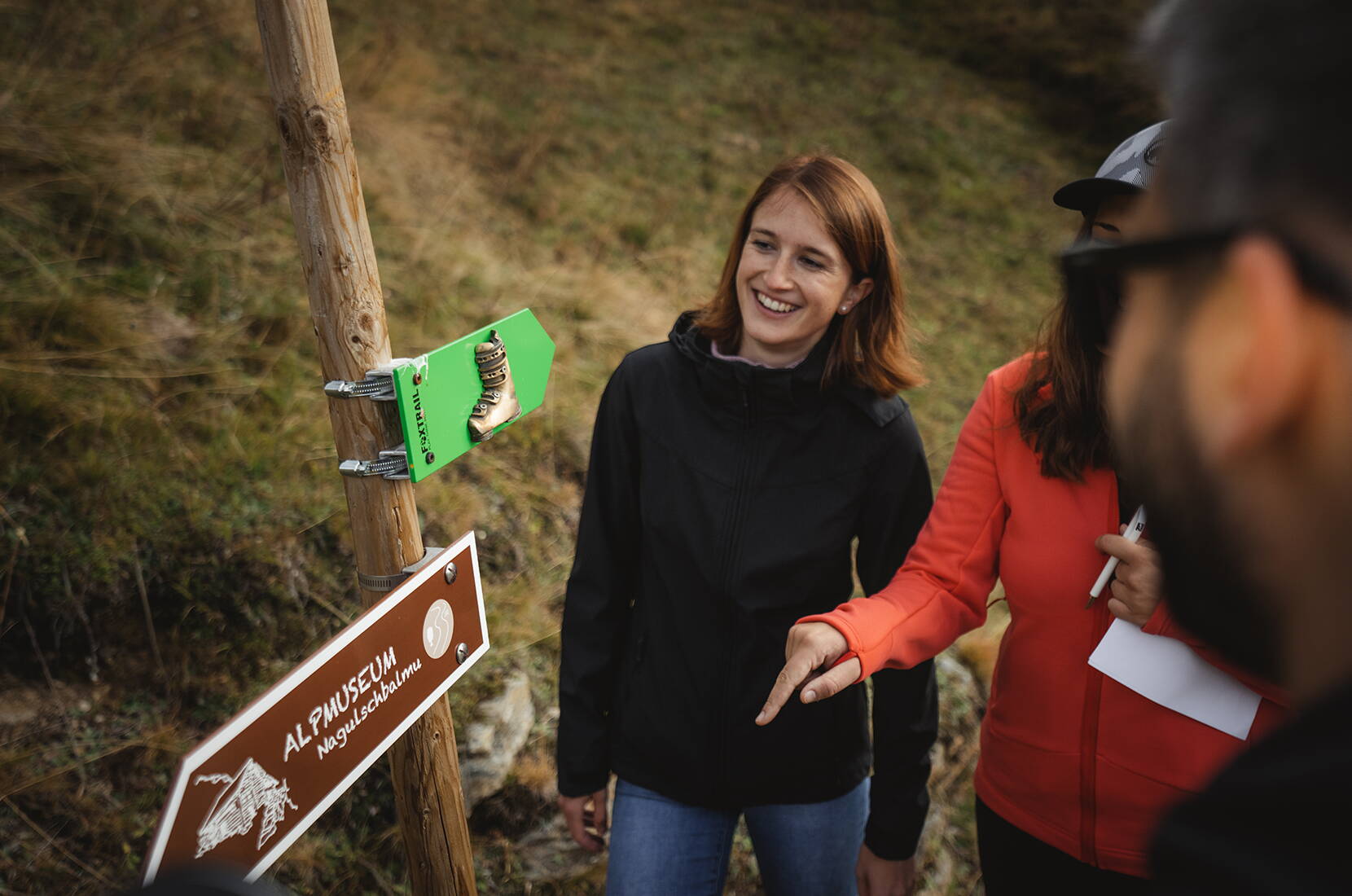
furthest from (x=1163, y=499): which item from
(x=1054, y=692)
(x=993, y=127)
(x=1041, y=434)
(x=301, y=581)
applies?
(x=993, y=127)

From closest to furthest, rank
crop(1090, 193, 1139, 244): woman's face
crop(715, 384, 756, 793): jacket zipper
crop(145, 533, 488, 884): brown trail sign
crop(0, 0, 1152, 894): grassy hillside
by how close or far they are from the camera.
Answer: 1. crop(145, 533, 488, 884): brown trail sign
2. crop(1090, 193, 1139, 244): woman's face
3. crop(715, 384, 756, 793): jacket zipper
4. crop(0, 0, 1152, 894): grassy hillside

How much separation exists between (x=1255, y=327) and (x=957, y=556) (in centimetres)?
105

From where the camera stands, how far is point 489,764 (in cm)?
246

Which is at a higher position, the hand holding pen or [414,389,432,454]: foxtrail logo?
[414,389,432,454]: foxtrail logo

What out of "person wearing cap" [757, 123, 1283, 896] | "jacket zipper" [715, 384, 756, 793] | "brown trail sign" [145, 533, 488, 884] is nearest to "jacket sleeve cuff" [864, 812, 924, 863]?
"person wearing cap" [757, 123, 1283, 896]

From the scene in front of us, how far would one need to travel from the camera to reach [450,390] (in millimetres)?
1279

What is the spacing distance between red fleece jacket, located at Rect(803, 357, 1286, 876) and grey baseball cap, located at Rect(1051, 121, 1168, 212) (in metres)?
0.32

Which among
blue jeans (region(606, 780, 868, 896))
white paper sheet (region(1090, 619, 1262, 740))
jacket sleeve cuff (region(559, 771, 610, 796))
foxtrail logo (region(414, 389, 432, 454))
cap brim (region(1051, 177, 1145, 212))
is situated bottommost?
blue jeans (region(606, 780, 868, 896))

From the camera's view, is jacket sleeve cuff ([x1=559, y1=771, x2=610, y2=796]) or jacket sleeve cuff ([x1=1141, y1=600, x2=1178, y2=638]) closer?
jacket sleeve cuff ([x1=1141, y1=600, x2=1178, y2=638])

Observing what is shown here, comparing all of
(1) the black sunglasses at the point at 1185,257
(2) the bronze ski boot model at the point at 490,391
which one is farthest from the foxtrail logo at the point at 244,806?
(1) the black sunglasses at the point at 1185,257

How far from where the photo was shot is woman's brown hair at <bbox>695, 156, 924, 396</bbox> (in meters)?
1.74

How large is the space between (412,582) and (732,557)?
676 millimetres

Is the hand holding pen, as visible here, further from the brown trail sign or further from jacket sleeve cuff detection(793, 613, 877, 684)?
the brown trail sign

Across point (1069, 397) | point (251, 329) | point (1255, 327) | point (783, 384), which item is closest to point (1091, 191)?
point (1069, 397)
